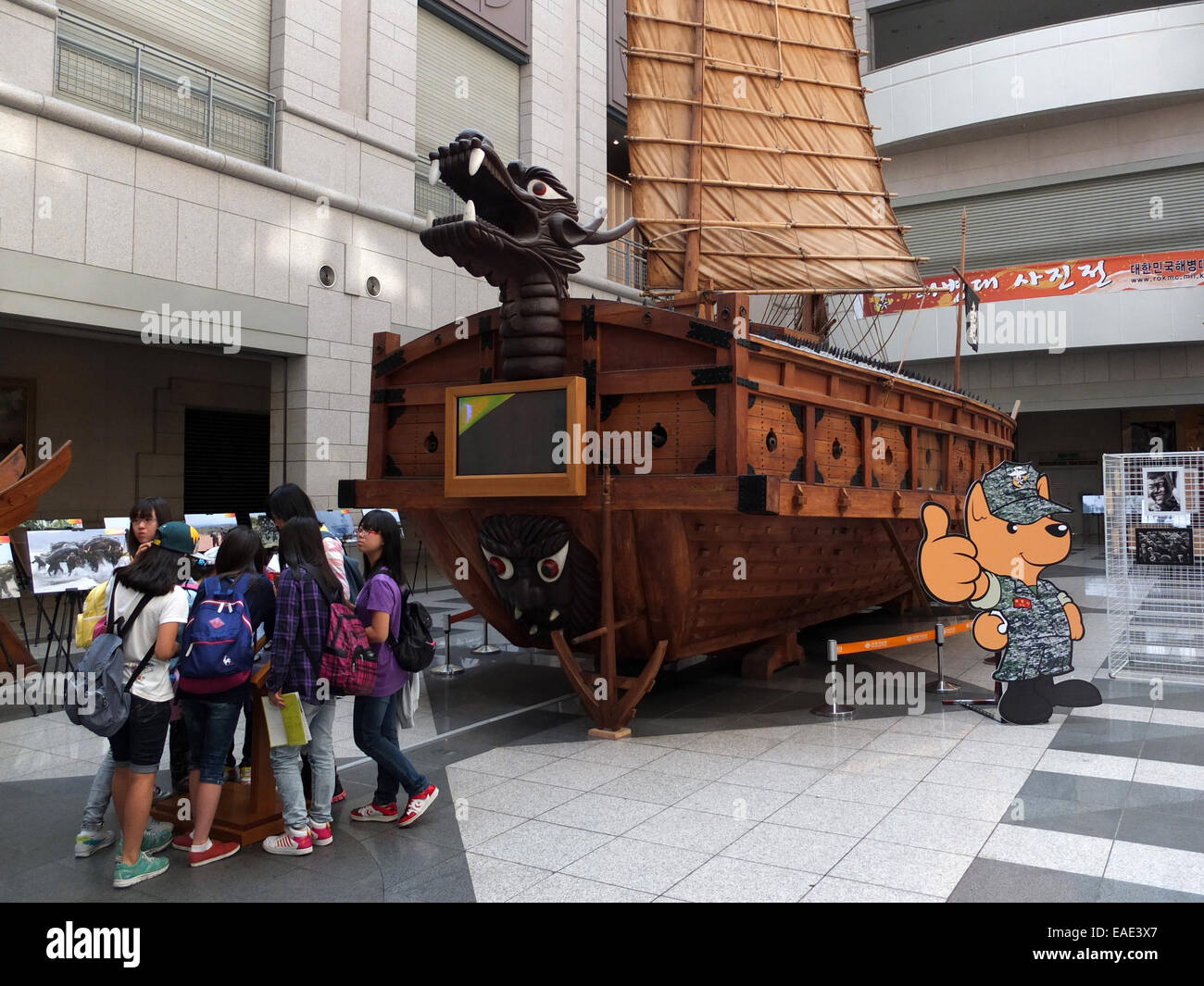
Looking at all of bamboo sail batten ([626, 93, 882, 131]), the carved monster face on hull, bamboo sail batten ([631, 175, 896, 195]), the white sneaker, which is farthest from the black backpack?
bamboo sail batten ([626, 93, 882, 131])

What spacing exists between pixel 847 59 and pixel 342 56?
6695 millimetres

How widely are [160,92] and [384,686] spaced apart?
357 inches

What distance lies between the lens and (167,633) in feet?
11.1

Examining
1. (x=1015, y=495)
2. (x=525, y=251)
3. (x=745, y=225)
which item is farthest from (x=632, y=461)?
(x=745, y=225)

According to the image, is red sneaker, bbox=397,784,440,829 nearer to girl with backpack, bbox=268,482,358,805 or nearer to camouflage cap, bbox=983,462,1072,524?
girl with backpack, bbox=268,482,358,805

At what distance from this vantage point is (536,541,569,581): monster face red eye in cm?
562

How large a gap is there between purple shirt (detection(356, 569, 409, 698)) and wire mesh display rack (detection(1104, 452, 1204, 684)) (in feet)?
18.7

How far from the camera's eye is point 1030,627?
579 cm

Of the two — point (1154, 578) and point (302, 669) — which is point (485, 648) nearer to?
point (302, 669)

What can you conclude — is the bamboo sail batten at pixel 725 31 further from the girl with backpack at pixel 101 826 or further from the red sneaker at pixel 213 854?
the red sneaker at pixel 213 854

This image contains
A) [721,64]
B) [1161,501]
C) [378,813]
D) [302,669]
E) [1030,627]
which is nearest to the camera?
[302,669]

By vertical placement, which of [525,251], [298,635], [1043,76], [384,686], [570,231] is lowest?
[384,686]

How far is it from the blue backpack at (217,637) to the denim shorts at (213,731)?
0.15m

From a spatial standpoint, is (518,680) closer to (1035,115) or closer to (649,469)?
(649,469)
